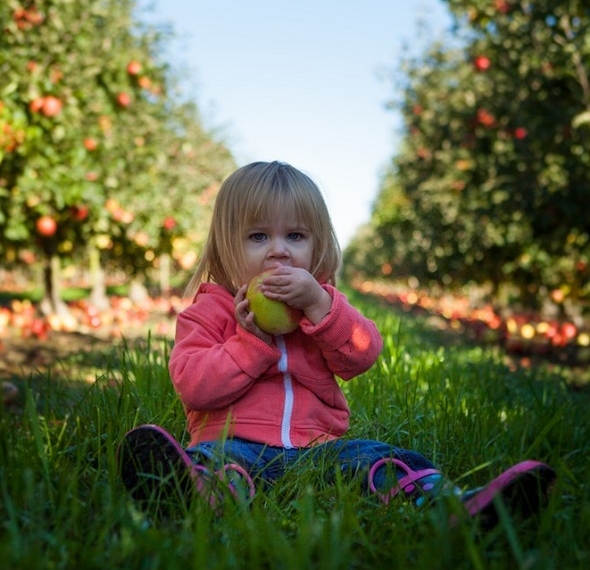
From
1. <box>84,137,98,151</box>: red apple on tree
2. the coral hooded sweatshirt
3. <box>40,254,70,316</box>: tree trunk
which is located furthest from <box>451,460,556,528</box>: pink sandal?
<box>40,254,70,316</box>: tree trunk

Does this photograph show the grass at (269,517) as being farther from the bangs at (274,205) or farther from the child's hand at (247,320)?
the bangs at (274,205)

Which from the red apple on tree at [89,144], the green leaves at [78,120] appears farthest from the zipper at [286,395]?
the red apple on tree at [89,144]

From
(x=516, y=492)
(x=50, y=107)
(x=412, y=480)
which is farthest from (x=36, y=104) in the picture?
(x=516, y=492)

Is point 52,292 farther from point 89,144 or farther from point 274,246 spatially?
point 274,246

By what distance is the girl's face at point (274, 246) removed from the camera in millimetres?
2412

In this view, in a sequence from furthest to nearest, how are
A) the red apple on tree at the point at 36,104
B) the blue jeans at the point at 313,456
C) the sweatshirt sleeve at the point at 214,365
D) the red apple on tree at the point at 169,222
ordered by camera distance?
the red apple on tree at the point at 169,222 < the red apple on tree at the point at 36,104 < the sweatshirt sleeve at the point at 214,365 < the blue jeans at the point at 313,456

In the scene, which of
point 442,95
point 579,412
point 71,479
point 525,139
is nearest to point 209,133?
point 442,95

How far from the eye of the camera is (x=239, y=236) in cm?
244

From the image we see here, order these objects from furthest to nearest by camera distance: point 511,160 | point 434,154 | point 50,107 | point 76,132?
point 434,154 → point 511,160 → point 76,132 → point 50,107

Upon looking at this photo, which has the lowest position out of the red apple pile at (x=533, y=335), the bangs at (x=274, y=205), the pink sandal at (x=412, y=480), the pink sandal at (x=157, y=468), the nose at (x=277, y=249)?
the red apple pile at (x=533, y=335)

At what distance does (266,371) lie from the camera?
237 centimetres

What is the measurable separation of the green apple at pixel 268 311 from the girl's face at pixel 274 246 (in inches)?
4.4

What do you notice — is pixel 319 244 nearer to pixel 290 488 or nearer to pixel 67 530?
pixel 290 488

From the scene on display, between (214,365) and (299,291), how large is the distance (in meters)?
0.32
